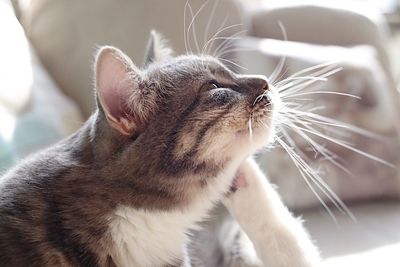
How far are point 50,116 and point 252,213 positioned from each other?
591 mm

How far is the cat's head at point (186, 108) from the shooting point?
0.80 m

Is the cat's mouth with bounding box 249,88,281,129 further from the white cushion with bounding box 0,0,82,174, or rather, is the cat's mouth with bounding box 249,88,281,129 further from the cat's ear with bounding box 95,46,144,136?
the white cushion with bounding box 0,0,82,174

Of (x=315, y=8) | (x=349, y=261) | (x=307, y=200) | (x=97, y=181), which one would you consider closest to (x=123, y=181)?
(x=97, y=181)

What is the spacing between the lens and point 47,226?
32.5 inches

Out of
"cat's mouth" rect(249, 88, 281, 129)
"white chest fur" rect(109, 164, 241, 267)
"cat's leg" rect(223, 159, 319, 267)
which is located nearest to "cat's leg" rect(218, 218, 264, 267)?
"cat's leg" rect(223, 159, 319, 267)

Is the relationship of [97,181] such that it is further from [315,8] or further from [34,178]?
[315,8]

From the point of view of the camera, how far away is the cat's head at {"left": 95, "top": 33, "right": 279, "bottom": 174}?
80 centimetres

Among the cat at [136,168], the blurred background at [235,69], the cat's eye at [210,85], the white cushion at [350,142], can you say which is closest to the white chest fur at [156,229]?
the cat at [136,168]

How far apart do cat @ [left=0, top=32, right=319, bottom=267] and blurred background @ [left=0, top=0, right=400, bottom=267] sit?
1.21 ft

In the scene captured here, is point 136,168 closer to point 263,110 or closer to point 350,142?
point 263,110

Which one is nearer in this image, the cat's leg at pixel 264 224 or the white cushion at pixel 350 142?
the cat's leg at pixel 264 224

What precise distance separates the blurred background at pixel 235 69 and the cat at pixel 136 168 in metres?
0.37

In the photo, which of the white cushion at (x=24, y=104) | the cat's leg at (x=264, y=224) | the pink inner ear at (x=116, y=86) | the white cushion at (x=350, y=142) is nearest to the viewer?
the pink inner ear at (x=116, y=86)

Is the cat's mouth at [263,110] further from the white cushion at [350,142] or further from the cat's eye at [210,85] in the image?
the white cushion at [350,142]
